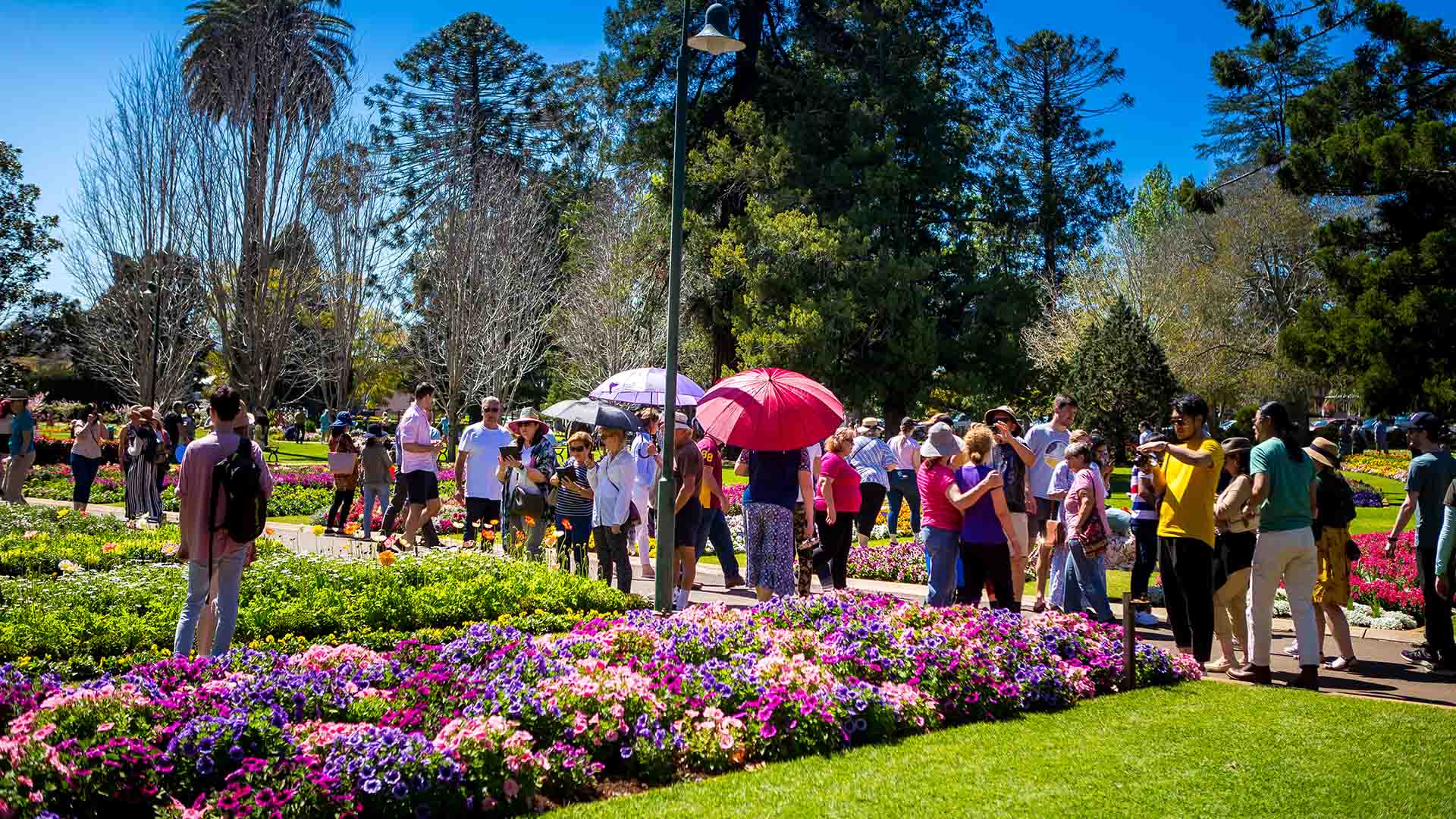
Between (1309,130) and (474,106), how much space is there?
33827mm

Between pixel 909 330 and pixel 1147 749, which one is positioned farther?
pixel 909 330

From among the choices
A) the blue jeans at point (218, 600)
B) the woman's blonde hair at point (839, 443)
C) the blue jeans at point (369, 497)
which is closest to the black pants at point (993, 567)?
the woman's blonde hair at point (839, 443)

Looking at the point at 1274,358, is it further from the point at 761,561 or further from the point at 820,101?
the point at 761,561

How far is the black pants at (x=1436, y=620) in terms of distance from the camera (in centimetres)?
789

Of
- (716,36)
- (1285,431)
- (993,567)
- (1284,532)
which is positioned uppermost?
(716,36)

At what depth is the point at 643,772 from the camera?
5230 millimetres

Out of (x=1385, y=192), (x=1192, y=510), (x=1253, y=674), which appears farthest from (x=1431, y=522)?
(x=1385, y=192)

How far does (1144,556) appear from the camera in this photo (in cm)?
1037

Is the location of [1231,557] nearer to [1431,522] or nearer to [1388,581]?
[1431,522]

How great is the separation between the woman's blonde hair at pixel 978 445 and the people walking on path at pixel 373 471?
8.56 metres

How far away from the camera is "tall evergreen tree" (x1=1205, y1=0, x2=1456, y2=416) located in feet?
70.5

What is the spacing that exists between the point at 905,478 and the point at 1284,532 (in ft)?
29.1

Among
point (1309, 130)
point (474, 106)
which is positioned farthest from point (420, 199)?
point (1309, 130)

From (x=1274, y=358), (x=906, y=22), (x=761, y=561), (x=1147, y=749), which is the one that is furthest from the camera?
(x=1274, y=358)
